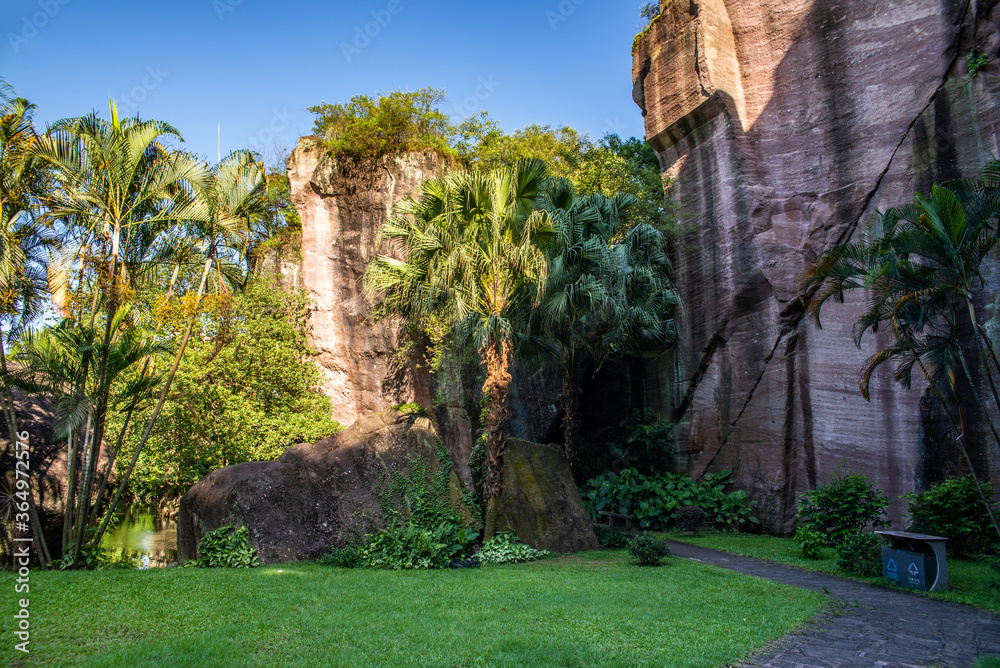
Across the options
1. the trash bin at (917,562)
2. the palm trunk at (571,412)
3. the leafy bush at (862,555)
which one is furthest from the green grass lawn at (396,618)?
the palm trunk at (571,412)

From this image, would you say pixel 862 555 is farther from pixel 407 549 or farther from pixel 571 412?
pixel 571 412

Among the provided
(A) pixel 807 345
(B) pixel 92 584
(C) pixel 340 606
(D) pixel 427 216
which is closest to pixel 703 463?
(A) pixel 807 345

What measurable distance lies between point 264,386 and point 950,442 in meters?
16.6

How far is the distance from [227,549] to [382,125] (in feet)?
49.7

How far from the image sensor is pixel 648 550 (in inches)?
420

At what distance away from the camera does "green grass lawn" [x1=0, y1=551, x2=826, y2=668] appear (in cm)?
525

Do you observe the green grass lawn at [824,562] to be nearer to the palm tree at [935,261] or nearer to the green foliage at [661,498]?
the green foliage at [661,498]

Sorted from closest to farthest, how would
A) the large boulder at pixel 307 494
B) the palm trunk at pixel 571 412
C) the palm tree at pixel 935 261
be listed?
the palm tree at pixel 935 261 < the large boulder at pixel 307 494 < the palm trunk at pixel 571 412

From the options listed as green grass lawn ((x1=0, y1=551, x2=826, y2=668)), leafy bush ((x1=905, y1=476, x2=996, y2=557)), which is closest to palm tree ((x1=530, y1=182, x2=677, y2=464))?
green grass lawn ((x1=0, y1=551, x2=826, y2=668))

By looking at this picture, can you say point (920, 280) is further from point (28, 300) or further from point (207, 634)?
point (28, 300)

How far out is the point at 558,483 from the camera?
13.4m

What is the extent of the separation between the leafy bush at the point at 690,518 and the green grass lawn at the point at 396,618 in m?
7.79

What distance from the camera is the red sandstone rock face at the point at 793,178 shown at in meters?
14.8

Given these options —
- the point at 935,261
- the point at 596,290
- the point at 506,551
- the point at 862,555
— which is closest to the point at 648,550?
the point at 506,551
